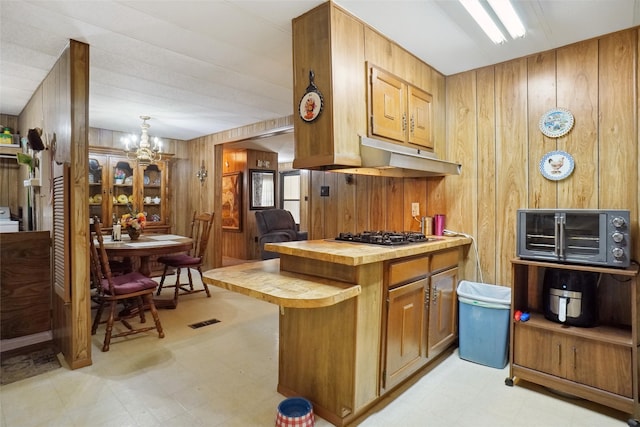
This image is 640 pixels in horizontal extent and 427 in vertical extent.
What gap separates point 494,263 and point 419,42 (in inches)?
74.1

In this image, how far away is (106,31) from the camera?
7.70 feet

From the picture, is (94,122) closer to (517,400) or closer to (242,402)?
(242,402)

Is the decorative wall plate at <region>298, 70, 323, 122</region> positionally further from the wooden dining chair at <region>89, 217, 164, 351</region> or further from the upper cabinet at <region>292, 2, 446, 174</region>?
the wooden dining chair at <region>89, 217, 164, 351</region>

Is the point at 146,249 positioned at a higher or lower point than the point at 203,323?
higher

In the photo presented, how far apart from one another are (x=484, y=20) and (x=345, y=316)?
6.53 feet

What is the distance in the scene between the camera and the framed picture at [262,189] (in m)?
7.21

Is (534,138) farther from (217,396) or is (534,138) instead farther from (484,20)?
(217,396)

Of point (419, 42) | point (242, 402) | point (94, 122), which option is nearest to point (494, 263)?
point (419, 42)

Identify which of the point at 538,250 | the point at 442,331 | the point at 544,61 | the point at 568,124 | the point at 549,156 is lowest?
the point at 442,331

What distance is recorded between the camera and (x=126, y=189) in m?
5.59

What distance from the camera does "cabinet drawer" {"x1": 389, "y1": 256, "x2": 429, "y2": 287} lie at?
81.4 inches

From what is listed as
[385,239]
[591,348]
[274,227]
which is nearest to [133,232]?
[274,227]

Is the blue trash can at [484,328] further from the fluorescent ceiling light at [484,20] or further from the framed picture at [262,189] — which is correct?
the framed picture at [262,189]

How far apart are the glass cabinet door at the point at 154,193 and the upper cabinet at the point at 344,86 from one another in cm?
452
